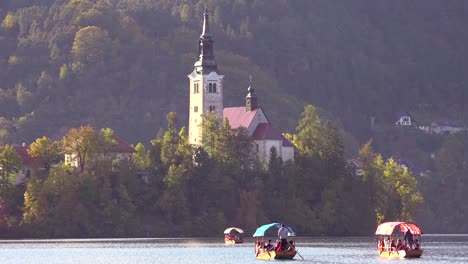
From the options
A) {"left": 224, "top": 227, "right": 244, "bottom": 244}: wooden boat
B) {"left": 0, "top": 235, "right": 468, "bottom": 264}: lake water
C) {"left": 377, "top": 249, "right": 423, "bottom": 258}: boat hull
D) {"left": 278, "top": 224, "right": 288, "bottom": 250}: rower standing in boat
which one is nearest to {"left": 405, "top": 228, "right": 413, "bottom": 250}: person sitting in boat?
{"left": 377, "top": 249, "right": 423, "bottom": 258}: boat hull

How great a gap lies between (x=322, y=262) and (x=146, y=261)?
626 inches

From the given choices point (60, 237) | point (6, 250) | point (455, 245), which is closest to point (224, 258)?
point (6, 250)

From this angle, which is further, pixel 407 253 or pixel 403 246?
pixel 403 246

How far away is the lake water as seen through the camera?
→ 140375 millimetres

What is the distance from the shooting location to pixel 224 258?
144625mm

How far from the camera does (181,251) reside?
Result: 6265 inches

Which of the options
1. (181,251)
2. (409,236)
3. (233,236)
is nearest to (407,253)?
(409,236)

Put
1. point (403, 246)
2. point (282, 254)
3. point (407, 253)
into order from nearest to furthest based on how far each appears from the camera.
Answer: point (282, 254) → point (407, 253) → point (403, 246)

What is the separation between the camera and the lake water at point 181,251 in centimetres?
14038

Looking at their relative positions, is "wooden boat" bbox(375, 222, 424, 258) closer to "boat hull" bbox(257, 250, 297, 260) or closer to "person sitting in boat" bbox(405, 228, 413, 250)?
"person sitting in boat" bbox(405, 228, 413, 250)

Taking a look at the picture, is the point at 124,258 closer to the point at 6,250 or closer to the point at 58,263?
the point at 58,263

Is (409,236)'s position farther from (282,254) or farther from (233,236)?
(233,236)

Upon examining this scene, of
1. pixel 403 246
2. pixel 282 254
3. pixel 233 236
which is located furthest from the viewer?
pixel 233 236

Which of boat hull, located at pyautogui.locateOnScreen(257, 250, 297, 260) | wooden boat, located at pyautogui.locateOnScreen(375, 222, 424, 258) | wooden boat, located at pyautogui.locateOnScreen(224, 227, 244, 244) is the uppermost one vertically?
wooden boat, located at pyautogui.locateOnScreen(224, 227, 244, 244)
